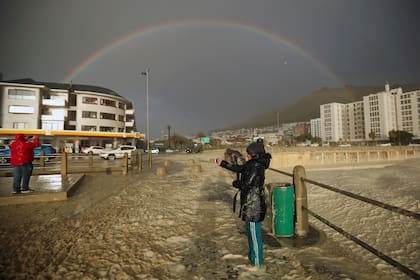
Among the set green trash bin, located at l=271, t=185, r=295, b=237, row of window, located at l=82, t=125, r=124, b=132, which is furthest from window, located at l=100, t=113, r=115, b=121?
green trash bin, located at l=271, t=185, r=295, b=237

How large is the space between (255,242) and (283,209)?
1.31 meters

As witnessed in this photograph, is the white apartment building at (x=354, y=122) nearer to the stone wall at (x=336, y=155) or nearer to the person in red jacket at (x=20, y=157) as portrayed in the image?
the stone wall at (x=336, y=155)

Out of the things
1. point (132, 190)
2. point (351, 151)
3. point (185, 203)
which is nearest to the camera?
point (185, 203)

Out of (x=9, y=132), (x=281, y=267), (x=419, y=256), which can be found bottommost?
(x=419, y=256)

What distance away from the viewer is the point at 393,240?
5.92 m

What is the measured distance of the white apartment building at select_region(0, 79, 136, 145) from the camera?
40719 millimetres

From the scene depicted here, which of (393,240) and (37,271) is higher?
(37,271)

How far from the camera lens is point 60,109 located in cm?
4559

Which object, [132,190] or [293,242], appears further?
[132,190]

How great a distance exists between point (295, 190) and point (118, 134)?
4892 cm

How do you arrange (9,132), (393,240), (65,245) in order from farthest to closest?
(9,132) < (393,240) < (65,245)

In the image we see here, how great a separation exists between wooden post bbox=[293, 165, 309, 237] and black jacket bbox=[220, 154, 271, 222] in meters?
1.42

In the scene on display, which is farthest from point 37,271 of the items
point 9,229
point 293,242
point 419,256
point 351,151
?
point 351,151

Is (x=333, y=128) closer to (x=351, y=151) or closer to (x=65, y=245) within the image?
(x=351, y=151)
